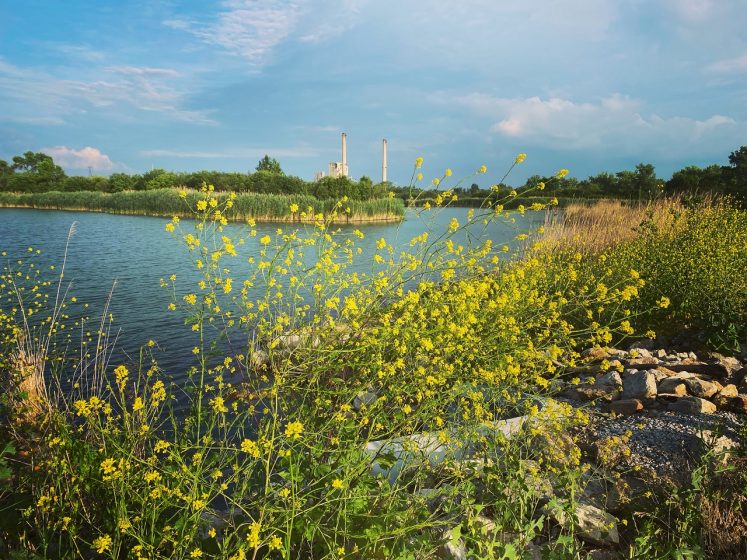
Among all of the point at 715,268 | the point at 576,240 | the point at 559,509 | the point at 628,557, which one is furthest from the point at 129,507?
the point at 576,240

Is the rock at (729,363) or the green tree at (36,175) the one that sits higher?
the green tree at (36,175)

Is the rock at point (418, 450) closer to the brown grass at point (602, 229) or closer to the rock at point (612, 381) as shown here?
the rock at point (612, 381)

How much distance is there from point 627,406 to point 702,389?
703mm

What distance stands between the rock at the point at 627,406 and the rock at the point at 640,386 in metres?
0.13

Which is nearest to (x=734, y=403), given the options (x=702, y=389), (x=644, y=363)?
(x=702, y=389)

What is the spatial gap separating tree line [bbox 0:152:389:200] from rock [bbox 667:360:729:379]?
3645 centimetres

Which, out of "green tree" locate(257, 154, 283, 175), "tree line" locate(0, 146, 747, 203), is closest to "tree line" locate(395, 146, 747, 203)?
"tree line" locate(0, 146, 747, 203)

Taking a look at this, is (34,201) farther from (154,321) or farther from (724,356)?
(724,356)

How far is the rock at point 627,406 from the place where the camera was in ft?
12.5

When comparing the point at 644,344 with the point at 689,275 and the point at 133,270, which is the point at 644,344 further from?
the point at 133,270

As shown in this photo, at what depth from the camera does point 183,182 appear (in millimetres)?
53688

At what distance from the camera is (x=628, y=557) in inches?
90.5

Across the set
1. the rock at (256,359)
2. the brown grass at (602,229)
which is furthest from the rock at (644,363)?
the rock at (256,359)

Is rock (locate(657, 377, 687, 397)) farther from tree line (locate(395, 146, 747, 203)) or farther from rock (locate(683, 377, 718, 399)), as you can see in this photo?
tree line (locate(395, 146, 747, 203))
